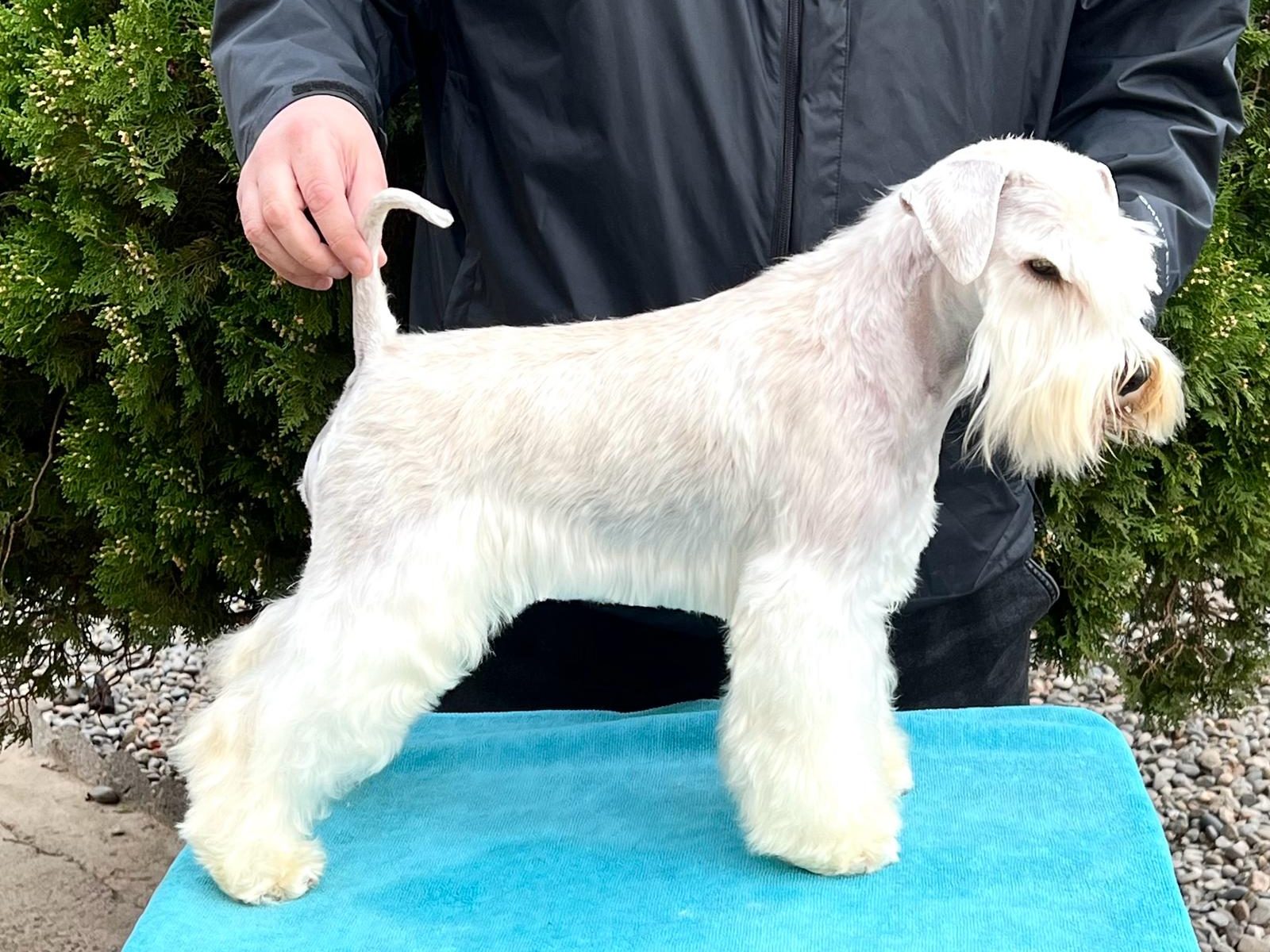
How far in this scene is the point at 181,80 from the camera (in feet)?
9.18

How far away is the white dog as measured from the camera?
1.74 meters

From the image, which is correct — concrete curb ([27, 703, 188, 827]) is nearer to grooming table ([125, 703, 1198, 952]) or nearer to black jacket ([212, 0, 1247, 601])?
grooming table ([125, 703, 1198, 952])

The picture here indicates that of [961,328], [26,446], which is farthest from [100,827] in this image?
[961,328]

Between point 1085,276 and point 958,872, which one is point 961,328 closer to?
point 1085,276

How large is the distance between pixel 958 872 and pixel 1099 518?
1.68 m

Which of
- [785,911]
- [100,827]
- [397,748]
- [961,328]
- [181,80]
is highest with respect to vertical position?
[181,80]

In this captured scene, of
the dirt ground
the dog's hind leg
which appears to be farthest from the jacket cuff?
the dirt ground

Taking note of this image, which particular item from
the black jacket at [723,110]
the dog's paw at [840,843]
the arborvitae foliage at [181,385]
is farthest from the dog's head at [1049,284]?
the arborvitae foliage at [181,385]

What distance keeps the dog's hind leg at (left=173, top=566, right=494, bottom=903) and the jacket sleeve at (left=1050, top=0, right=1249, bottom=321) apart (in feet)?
4.12

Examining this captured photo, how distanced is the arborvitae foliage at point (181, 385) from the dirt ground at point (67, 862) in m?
0.63

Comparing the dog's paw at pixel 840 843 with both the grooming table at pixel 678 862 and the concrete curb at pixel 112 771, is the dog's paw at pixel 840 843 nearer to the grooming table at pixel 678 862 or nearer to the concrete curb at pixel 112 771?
the grooming table at pixel 678 862

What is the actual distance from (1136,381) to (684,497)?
607 millimetres

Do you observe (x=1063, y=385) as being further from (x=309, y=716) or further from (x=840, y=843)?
(x=309, y=716)

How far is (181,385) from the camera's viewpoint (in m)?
2.98
